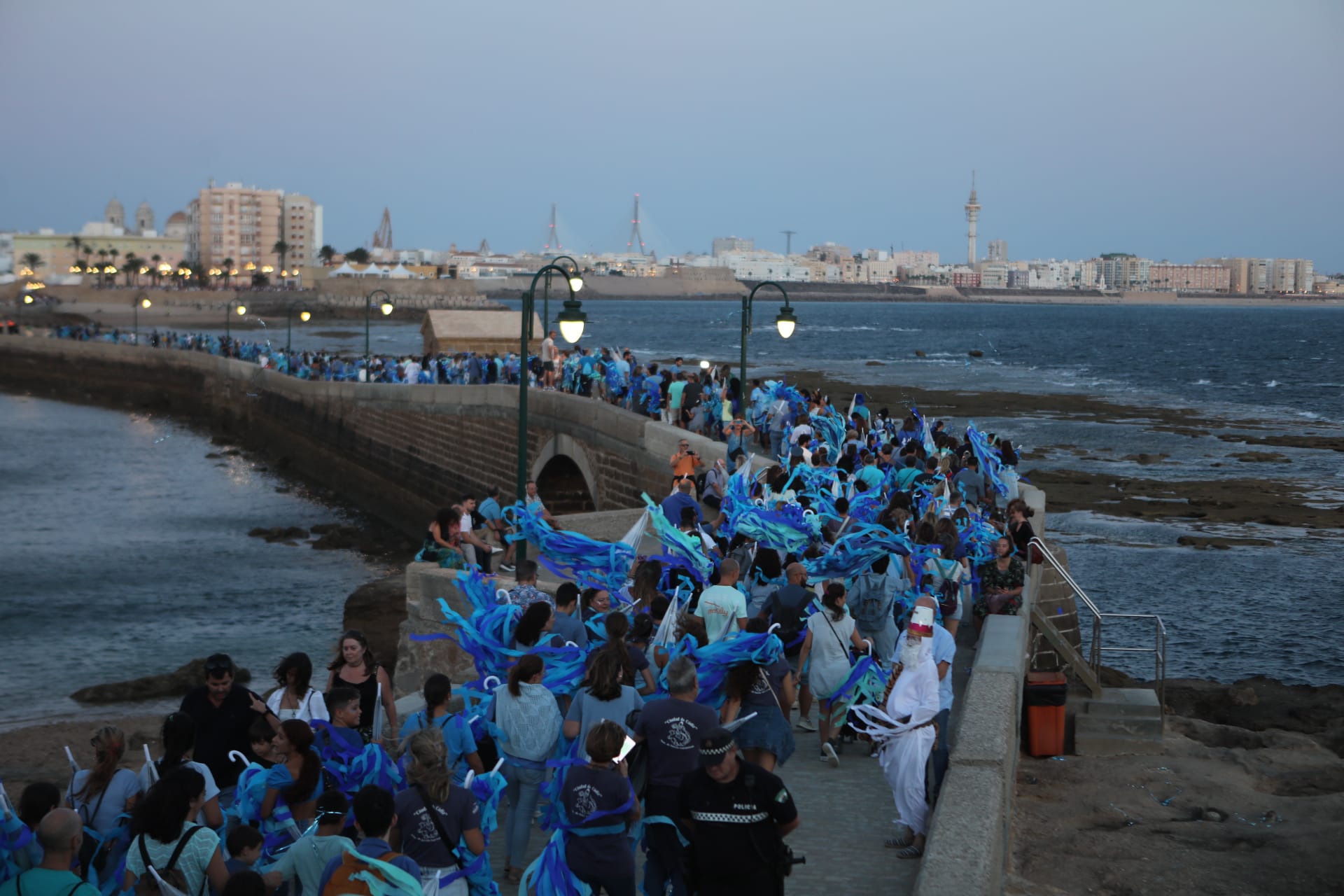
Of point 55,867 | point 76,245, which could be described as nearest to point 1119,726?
point 55,867

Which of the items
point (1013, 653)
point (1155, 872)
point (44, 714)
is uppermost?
point (1013, 653)

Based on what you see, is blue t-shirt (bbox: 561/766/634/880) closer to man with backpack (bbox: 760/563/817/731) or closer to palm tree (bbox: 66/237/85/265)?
man with backpack (bbox: 760/563/817/731)

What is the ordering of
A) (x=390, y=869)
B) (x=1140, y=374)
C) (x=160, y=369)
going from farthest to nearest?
(x=1140, y=374), (x=160, y=369), (x=390, y=869)

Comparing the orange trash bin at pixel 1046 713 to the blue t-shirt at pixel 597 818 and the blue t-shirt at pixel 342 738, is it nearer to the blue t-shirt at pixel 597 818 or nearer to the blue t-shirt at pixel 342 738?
the blue t-shirt at pixel 597 818

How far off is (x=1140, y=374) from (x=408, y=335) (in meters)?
65.3

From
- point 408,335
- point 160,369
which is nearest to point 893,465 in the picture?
point 160,369

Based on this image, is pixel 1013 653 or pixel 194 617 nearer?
pixel 1013 653

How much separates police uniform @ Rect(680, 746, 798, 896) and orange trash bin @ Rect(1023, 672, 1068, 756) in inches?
260

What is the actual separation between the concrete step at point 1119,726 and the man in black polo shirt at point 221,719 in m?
8.16

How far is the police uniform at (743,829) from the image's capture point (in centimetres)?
515

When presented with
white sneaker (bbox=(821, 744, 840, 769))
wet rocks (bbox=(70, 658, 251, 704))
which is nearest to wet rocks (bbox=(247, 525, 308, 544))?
wet rocks (bbox=(70, 658, 251, 704))

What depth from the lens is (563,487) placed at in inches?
1037

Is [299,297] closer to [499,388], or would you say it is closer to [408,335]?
[408,335]

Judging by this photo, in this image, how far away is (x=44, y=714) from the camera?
17.3 metres
